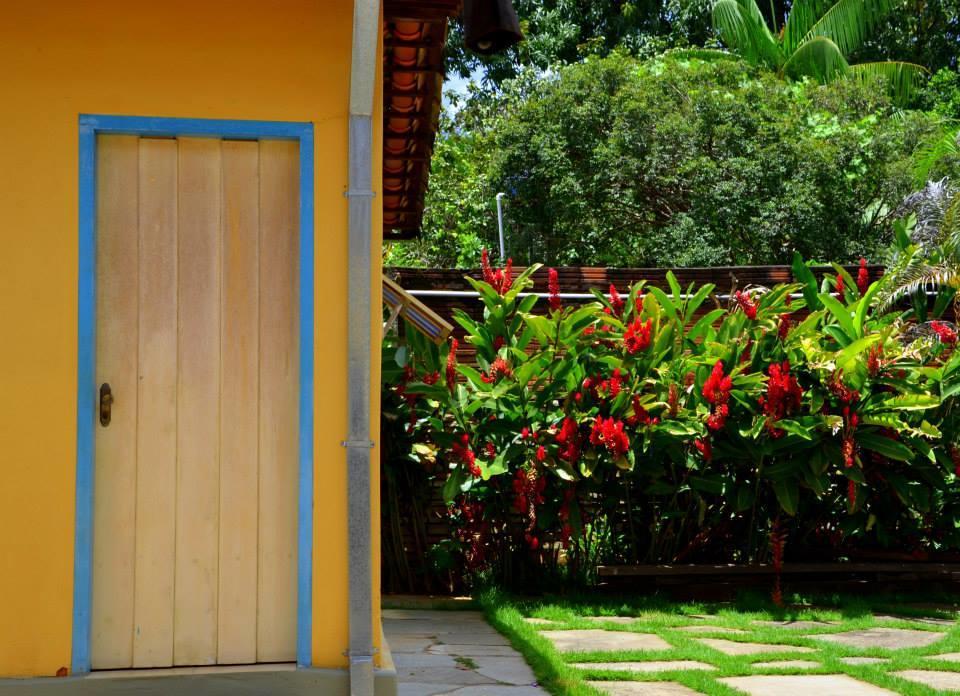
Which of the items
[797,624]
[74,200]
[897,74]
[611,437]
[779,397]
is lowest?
[797,624]

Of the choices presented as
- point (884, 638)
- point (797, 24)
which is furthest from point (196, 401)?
point (797, 24)

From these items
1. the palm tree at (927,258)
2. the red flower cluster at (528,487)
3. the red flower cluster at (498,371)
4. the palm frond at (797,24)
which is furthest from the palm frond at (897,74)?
the red flower cluster at (528,487)

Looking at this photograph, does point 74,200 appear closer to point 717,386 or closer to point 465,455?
point 465,455

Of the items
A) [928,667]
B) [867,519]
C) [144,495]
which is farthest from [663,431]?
[144,495]

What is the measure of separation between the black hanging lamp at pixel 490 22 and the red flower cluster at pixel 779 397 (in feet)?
12.2

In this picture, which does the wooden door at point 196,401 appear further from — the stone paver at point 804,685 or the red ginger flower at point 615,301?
the red ginger flower at point 615,301

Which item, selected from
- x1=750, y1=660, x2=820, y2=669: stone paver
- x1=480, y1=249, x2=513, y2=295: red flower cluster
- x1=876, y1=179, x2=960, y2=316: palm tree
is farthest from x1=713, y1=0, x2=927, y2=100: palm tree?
x1=750, y1=660, x2=820, y2=669: stone paver

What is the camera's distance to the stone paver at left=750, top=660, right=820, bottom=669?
16.3 feet

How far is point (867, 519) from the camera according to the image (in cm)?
713

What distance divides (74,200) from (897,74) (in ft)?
72.9

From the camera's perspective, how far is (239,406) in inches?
153

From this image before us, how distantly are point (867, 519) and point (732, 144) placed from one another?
12644 millimetres

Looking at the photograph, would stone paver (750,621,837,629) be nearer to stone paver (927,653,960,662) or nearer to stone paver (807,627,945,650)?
stone paver (807,627,945,650)

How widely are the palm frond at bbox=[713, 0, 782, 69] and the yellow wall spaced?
1965 cm
